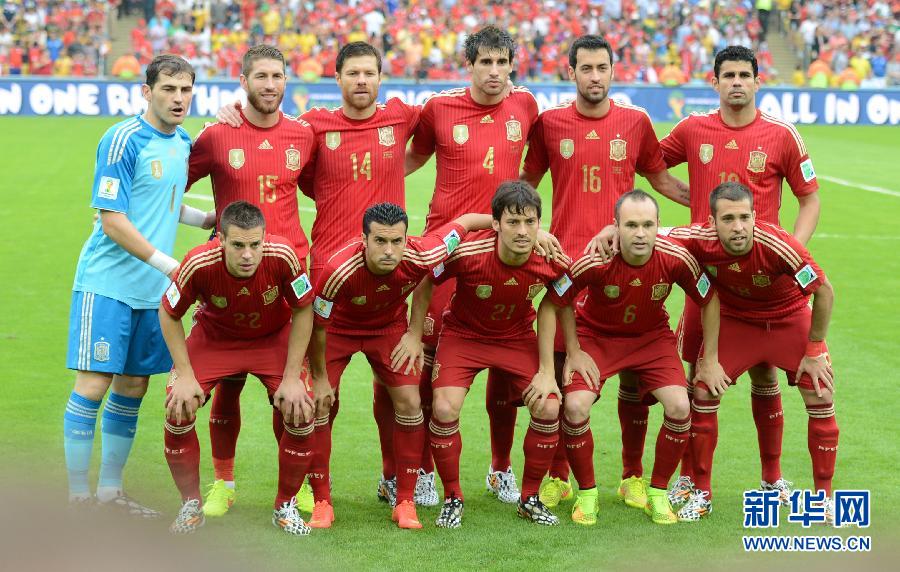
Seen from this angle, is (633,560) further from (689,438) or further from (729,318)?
(729,318)

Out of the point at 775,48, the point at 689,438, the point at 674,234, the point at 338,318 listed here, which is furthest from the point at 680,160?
the point at 775,48

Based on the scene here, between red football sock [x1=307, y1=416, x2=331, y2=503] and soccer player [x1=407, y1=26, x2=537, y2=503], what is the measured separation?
78 cm

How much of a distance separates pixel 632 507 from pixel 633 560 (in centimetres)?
94

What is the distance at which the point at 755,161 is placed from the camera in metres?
6.88

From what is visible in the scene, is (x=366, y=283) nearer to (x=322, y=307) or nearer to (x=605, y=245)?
(x=322, y=307)

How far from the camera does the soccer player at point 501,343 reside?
6.32m

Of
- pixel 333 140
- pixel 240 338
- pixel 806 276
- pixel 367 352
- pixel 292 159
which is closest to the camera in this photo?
pixel 806 276

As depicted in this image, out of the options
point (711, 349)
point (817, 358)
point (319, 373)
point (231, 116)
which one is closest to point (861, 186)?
point (817, 358)

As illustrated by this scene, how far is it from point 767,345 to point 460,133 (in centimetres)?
213

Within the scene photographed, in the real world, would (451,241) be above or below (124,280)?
above

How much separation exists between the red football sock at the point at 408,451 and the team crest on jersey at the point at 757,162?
2360mm

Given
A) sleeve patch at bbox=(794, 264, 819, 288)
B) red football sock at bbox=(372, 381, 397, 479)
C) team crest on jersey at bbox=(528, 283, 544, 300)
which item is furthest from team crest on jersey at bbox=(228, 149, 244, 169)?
sleeve patch at bbox=(794, 264, 819, 288)

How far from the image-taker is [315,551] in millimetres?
5910

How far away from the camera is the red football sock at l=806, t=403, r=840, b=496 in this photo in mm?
6496
